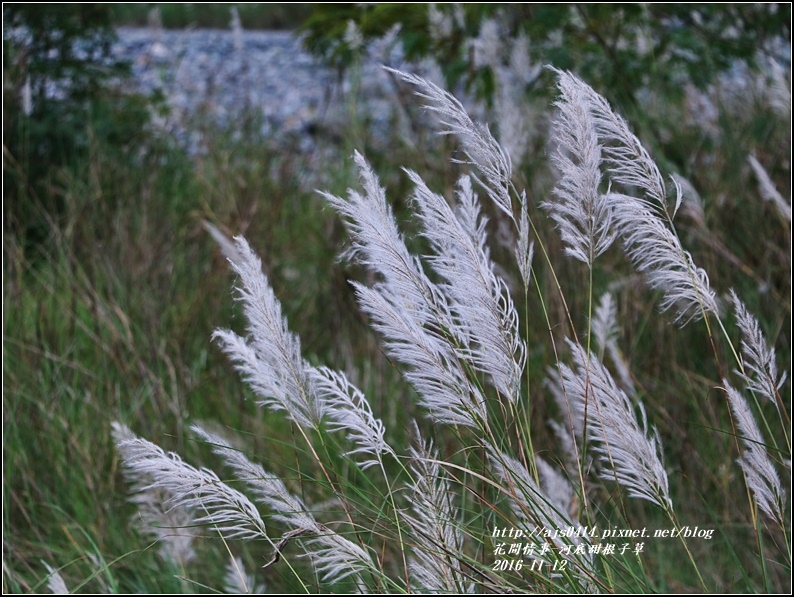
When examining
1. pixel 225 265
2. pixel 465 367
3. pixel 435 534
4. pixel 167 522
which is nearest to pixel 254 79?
pixel 225 265

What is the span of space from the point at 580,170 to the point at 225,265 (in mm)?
2248

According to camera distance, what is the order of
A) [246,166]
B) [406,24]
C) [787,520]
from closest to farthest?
[787,520] → [406,24] → [246,166]

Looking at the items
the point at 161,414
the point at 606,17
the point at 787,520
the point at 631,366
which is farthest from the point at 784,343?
the point at 161,414

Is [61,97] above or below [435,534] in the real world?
above

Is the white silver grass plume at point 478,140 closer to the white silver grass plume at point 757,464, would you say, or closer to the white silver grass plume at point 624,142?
the white silver grass plume at point 624,142

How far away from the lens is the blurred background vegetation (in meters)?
2.06

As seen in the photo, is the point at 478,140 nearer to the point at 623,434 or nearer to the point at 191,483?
the point at 623,434

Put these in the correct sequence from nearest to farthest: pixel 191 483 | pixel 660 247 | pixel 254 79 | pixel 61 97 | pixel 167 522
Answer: pixel 191 483
pixel 660 247
pixel 167 522
pixel 61 97
pixel 254 79

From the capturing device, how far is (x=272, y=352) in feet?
3.51

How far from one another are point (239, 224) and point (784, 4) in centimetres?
215

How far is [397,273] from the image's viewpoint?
104 centimetres

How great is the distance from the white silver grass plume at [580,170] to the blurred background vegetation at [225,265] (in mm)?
496

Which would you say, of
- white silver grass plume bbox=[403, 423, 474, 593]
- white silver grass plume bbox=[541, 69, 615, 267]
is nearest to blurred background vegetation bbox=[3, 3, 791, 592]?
white silver grass plume bbox=[403, 423, 474, 593]

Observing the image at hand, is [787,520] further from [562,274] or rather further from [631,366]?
[562,274]
